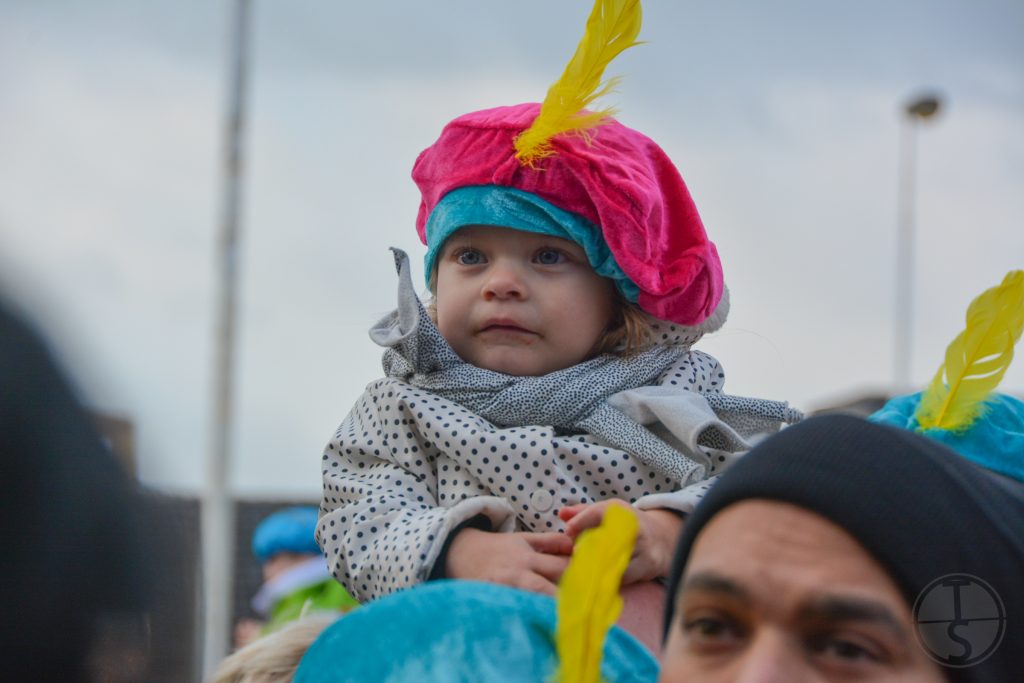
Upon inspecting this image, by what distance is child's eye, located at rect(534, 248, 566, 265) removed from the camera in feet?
9.12

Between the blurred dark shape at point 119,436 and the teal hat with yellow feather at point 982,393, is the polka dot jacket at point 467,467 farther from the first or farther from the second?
the blurred dark shape at point 119,436

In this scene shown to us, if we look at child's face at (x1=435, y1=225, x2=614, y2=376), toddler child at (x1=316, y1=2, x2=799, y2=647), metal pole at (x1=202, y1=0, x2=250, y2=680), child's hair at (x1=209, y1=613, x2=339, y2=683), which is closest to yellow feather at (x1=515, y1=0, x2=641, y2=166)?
toddler child at (x1=316, y1=2, x2=799, y2=647)

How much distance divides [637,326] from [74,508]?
139cm

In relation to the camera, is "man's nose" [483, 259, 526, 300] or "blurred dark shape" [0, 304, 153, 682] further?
"man's nose" [483, 259, 526, 300]

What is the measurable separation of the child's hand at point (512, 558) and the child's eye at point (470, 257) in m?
0.64

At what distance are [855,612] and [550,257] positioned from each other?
1.29 meters

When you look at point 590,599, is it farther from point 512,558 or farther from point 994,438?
point 994,438

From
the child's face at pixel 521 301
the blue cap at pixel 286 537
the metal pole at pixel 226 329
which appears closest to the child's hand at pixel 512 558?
the child's face at pixel 521 301

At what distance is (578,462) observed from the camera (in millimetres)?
2541

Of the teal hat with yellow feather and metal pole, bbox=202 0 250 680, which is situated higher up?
the teal hat with yellow feather

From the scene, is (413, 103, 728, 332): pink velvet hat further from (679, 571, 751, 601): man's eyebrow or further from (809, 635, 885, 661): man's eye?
(809, 635, 885, 661): man's eye

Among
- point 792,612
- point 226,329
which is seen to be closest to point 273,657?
point 792,612

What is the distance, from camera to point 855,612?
1.63 metres

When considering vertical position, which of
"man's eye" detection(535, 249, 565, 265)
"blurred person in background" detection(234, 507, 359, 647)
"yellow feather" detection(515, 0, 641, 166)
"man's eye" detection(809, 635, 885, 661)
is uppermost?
"yellow feather" detection(515, 0, 641, 166)
